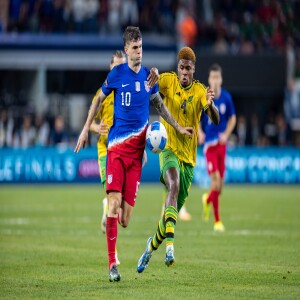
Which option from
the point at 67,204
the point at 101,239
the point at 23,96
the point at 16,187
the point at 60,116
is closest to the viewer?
the point at 101,239

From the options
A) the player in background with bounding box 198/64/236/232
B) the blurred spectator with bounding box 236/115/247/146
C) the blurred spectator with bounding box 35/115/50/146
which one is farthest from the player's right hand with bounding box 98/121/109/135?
the blurred spectator with bounding box 236/115/247/146

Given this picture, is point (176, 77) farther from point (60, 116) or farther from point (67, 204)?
point (60, 116)

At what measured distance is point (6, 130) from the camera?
32906 millimetres

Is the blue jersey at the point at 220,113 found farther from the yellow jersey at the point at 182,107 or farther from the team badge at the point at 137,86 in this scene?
the team badge at the point at 137,86

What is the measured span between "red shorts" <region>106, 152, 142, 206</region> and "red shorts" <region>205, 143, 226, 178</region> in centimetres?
737

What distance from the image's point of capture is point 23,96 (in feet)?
124

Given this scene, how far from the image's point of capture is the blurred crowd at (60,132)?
32.7 meters

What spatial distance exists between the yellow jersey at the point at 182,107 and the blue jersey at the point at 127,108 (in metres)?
1.00

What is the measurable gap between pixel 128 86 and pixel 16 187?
798 inches

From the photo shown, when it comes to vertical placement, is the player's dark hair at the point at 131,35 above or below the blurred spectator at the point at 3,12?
below

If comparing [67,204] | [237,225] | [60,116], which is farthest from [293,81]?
[237,225]

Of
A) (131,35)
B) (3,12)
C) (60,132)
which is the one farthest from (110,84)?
(3,12)

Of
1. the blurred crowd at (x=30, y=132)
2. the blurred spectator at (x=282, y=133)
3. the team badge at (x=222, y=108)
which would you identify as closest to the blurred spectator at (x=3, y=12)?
the blurred crowd at (x=30, y=132)

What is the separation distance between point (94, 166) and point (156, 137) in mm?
21090
